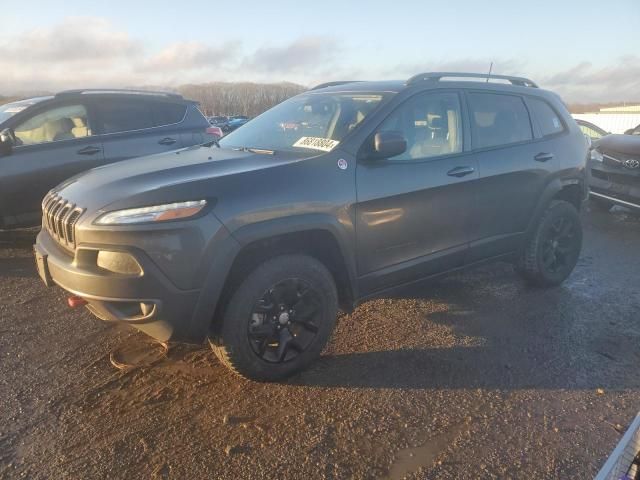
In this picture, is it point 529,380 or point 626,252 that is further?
point 626,252

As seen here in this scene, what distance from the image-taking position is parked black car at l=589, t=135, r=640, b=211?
7.02 m

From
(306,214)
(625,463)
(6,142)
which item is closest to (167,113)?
(6,142)

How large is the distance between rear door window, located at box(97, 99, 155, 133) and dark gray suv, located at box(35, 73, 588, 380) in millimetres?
2475

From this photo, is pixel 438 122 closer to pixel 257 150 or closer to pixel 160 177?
pixel 257 150

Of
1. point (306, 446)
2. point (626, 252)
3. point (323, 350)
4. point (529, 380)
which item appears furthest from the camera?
point (626, 252)

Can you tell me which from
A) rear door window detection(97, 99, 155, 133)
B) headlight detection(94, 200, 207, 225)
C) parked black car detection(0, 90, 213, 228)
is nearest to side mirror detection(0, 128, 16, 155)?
parked black car detection(0, 90, 213, 228)

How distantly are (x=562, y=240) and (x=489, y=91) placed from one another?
1610mm

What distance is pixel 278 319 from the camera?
9.87 feet

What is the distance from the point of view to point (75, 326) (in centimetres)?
383

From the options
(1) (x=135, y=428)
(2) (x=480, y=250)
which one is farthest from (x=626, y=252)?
(1) (x=135, y=428)

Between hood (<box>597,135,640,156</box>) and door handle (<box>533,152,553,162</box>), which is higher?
door handle (<box>533,152,553,162</box>)

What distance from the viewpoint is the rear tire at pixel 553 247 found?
14.8ft

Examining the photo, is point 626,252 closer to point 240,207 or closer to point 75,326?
point 240,207

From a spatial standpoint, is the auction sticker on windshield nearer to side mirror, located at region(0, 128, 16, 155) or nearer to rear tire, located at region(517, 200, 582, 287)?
rear tire, located at region(517, 200, 582, 287)
